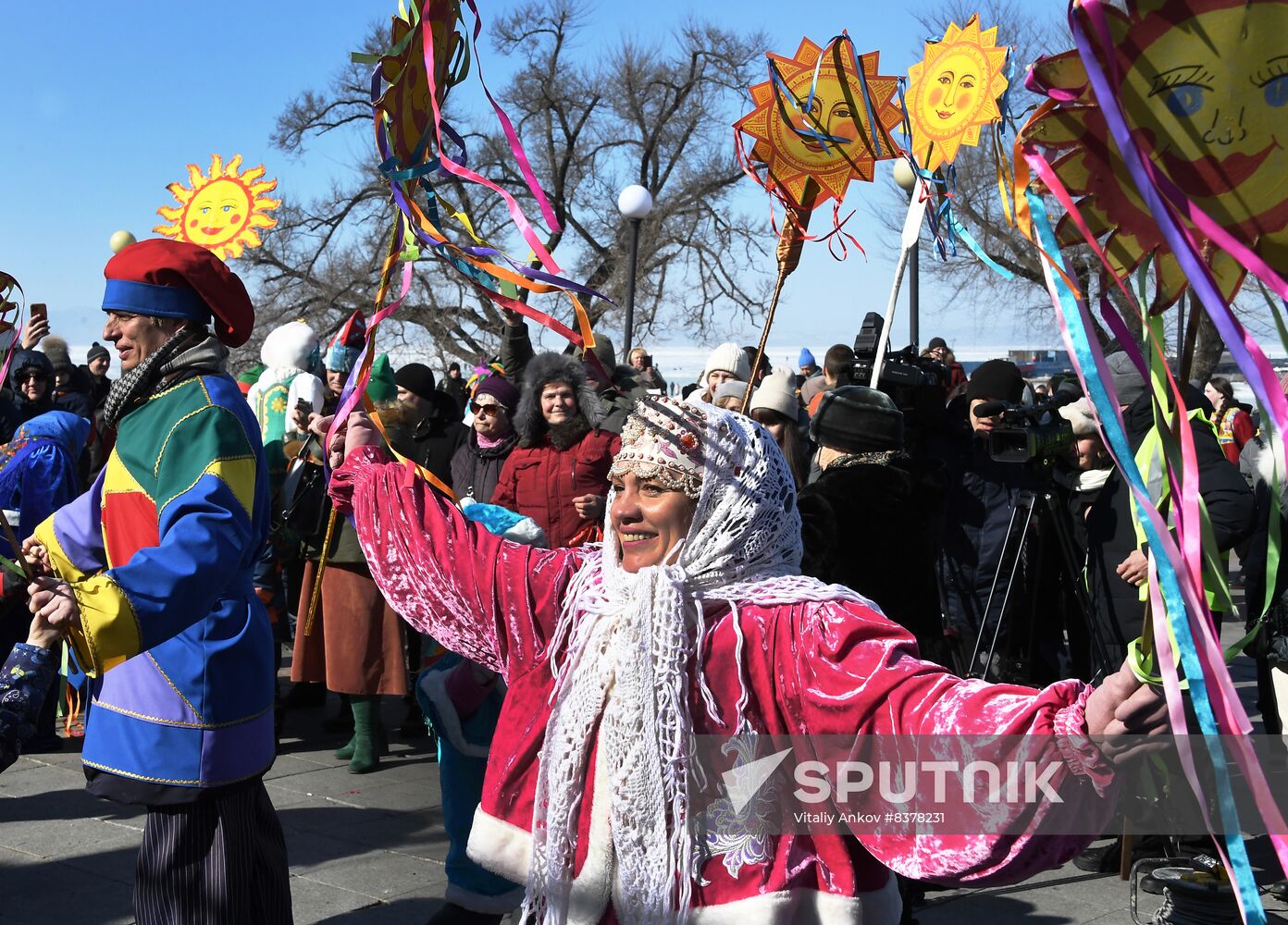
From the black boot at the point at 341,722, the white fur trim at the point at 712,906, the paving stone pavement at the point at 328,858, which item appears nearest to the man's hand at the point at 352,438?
the white fur trim at the point at 712,906

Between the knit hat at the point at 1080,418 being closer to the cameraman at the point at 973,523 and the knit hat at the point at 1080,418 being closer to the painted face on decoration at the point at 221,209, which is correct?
the cameraman at the point at 973,523

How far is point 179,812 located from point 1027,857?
80.9 inches

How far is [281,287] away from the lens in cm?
2447

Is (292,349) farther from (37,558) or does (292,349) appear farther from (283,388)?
(37,558)

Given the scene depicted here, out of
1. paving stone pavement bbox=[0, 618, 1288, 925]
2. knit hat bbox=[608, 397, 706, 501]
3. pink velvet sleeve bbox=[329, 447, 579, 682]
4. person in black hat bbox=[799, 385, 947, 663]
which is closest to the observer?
knit hat bbox=[608, 397, 706, 501]

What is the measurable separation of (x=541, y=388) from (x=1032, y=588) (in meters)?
2.31

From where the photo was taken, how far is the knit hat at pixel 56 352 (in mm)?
8953

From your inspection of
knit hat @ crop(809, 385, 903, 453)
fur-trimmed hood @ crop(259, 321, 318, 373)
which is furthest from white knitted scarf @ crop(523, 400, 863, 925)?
fur-trimmed hood @ crop(259, 321, 318, 373)

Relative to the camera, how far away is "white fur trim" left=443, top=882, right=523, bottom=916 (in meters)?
3.28

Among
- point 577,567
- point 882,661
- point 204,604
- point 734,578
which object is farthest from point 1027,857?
point 204,604

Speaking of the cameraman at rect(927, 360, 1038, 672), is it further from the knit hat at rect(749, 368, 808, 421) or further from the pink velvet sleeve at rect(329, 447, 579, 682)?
the pink velvet sleeve at rect(329, 447, 579, 682)

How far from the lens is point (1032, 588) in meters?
5.46

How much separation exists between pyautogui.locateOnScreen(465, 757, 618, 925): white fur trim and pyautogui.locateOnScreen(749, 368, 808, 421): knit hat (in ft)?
9.15

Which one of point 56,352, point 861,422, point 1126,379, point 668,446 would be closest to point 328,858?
point 861,422
